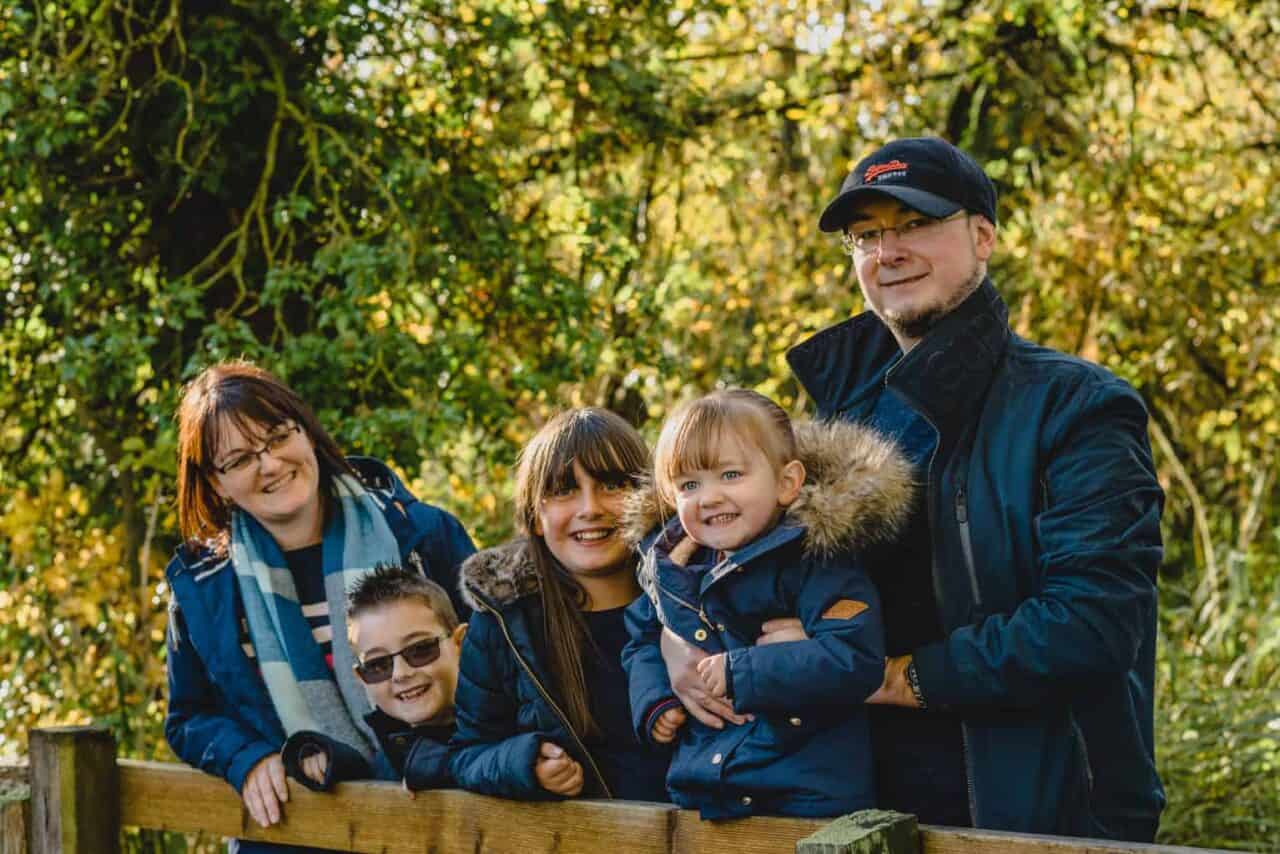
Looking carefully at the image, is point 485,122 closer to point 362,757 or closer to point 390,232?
point 390,232

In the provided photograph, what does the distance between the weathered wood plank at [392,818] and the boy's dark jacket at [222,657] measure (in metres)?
0.08

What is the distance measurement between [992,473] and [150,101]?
403 centimetres

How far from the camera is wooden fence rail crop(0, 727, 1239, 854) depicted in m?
2.18

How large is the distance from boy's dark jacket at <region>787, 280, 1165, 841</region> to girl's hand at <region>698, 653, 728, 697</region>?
27 centimetres

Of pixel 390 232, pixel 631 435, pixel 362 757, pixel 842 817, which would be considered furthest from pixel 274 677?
pixel 390 232

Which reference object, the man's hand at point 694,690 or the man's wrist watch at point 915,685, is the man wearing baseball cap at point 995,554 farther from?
the man's hand at point 694,690

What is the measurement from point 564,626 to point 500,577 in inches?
5.5

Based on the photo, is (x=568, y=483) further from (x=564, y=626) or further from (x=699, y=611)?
(x=699, y=611)

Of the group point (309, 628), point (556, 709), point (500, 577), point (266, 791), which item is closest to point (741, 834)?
point (556, 709)

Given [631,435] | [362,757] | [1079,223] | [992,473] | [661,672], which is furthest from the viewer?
[1079,223]

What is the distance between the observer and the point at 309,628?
3.12m

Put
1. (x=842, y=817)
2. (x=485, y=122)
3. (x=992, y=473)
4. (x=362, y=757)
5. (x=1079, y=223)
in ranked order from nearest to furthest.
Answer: (x=842, y=817)
(x=992, y=473)
(x=362, y=757)
(x=485, y=122)
(x=1079, y=223)

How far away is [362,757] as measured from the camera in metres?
2.90

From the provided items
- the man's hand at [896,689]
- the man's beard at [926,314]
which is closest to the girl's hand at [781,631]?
the man's hand at [896,689]
